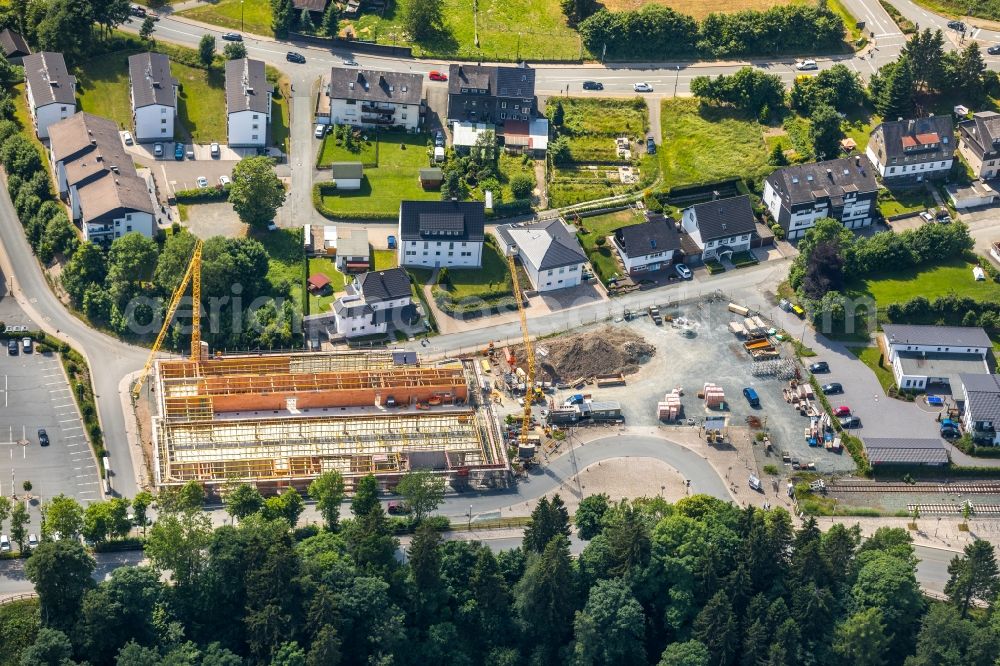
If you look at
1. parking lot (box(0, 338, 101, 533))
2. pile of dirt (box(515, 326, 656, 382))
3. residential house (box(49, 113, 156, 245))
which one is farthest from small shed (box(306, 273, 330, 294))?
parking lot (box(0, 338, 101, 533))

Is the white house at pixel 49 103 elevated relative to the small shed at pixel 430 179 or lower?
elevated

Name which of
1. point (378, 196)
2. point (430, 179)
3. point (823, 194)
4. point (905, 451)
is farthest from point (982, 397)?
point (378, 196)

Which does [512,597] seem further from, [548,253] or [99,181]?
[99,181]

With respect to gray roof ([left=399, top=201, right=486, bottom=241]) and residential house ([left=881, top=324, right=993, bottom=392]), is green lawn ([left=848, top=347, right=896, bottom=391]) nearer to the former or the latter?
residential house ([left=881, top=324, right=993, bottom=392])

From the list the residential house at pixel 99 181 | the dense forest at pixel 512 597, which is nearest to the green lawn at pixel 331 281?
the residential house at pixel 99 181

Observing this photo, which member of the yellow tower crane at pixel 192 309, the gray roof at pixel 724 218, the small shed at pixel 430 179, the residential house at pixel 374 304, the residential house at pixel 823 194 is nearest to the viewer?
the yellow tower crane at pixel 192 309

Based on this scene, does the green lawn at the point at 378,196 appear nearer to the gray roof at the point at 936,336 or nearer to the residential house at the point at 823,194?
the residential house at the point at 823,194

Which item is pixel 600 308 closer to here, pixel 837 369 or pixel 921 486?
pixel 837 369
